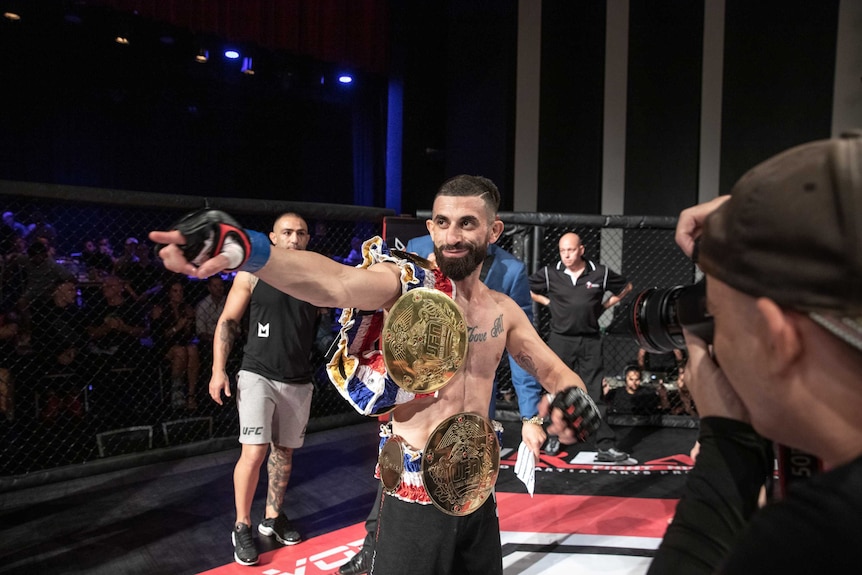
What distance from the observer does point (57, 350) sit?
4.32 m

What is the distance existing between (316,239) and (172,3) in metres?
2.67

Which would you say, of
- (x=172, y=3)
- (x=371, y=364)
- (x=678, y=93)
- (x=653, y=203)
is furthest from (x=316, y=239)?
(x=371, y=364)

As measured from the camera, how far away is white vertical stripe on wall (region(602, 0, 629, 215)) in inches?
291

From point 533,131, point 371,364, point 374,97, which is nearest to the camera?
point 371,364

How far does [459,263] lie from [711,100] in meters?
6.48

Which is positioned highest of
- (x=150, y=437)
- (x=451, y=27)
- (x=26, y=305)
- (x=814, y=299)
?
(x=451, y=27)

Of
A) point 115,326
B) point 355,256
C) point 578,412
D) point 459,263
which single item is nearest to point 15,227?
point 115,326

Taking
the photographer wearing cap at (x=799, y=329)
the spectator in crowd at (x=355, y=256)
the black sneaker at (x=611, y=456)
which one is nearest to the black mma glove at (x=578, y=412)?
the photographer wearing cap at (x=799, y=329)

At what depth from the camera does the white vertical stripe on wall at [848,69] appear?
623cm

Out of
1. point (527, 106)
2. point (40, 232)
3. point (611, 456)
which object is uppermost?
point (527, 106)

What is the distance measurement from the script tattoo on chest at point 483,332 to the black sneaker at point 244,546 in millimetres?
1869

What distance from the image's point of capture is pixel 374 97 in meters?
9.13

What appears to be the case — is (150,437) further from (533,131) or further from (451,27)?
(451,27)

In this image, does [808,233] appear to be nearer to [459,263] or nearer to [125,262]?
[459,263]
